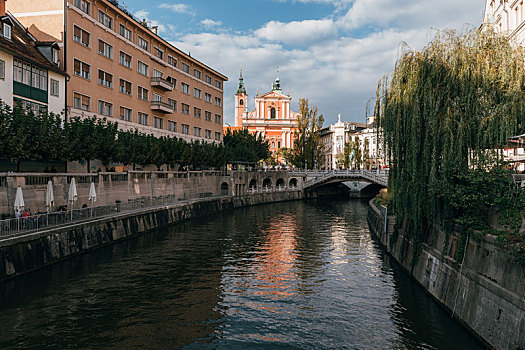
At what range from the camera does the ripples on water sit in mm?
15500

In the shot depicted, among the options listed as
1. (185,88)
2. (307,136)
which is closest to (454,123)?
(185,88)

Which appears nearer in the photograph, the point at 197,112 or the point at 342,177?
the point at 197,112

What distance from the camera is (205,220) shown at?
48719 mm

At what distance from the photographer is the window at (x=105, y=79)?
153 feet

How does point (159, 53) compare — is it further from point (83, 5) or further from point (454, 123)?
point (454, 123)

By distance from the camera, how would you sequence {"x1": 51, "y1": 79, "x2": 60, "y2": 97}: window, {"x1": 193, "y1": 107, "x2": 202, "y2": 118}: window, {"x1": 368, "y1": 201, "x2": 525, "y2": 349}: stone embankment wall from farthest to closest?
1. {"x1": 193, "y1": 107, "x2": 202, "y2": 118}: window
2. {"x1": 51, "y1": 79, "x2": 60, "y2": 97}: window
3. {"x1": 368, "y1": 201, "x2": 525, "y2": 349}: stone embankment wall

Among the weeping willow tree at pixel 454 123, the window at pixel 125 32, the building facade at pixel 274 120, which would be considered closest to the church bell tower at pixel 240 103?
the building facade at pixel 274 120

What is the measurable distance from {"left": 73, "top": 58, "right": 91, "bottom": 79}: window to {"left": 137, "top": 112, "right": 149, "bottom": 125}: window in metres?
10.8

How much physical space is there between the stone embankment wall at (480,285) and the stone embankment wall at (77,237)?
21.9 metres

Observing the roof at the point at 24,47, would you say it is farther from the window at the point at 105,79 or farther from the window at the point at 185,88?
the window at the point at 185,88

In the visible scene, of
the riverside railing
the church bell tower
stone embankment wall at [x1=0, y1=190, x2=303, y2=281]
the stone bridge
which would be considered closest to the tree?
the stone bridge

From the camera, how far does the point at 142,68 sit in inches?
2184

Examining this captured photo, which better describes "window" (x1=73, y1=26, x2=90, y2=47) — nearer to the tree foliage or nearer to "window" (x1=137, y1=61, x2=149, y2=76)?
the tree foliage

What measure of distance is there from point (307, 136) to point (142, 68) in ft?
150
